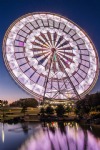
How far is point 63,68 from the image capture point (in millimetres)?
56812

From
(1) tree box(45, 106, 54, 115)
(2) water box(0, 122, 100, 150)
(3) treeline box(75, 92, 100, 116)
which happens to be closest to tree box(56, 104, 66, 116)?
(1) tree box(45, 106, 54, 115)

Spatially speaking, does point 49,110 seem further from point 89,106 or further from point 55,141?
point 55,141

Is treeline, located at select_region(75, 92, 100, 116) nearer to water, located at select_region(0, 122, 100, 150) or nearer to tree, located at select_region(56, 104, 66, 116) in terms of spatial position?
tree, located at select_region(56, 104, 66, 116)

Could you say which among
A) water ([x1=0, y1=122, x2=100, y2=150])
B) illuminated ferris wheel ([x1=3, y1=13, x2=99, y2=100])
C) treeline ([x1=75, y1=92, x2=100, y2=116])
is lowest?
water ([x1=0, y1=122, x2=100, y2=150])

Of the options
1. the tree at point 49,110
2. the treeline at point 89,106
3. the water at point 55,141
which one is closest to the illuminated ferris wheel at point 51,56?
the tree at point 49,110

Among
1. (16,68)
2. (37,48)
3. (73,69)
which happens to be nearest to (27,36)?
(37,48)

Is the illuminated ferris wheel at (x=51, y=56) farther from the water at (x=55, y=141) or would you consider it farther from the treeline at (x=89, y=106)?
the water at (x=55, y=141)

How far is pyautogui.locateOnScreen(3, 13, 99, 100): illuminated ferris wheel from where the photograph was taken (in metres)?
52.9

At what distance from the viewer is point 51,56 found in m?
56.3

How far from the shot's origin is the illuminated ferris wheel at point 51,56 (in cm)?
5291

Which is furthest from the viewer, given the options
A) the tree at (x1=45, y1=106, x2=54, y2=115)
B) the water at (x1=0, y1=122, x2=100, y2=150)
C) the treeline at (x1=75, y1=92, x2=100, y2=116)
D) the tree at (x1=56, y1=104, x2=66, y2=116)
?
the tree at (x1=45, y1=106, x2=54, y2=115)

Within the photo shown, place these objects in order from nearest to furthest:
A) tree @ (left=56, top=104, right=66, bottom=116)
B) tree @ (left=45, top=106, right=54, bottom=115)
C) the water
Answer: the water < tree @ (left=56, top=104, right=66, bottom=116) < tree @ (left=45, top=106, right=54, bottom=115)

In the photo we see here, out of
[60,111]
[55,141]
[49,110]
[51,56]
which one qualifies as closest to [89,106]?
[60,111]

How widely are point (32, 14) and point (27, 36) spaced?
518 centimetres
